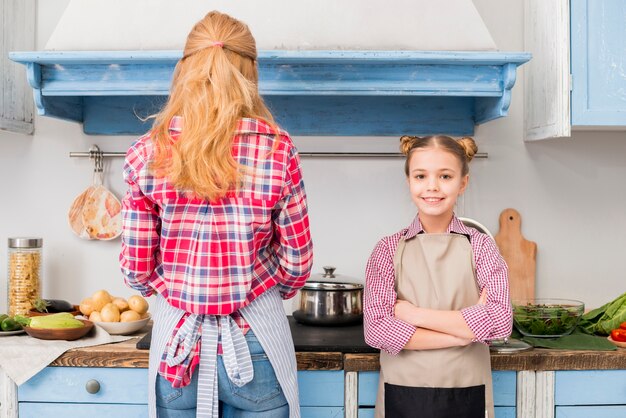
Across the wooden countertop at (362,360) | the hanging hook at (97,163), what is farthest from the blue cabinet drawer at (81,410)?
the hanging hook at (97,163)

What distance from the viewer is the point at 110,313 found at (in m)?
2.23

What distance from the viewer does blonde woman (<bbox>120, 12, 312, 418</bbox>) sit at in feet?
4.76

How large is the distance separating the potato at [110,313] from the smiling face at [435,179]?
1033mm

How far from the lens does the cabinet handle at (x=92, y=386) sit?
2.01m

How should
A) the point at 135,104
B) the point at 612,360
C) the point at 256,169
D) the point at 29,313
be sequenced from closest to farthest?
the point at 256,169 < the point at 612,360 < the point at 29,313 < the point at 135,104

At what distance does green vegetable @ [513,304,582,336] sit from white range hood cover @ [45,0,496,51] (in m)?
0.81

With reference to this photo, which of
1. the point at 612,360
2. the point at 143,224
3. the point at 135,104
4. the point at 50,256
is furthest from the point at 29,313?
the point at 612,360

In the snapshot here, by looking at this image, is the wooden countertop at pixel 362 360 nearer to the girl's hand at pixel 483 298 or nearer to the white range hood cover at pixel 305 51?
the girl's hand at pixel 483 298

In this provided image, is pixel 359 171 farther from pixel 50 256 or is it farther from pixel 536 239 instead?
pixel 50 256

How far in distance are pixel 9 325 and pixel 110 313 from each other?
293mm

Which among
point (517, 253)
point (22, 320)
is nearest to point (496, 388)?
point (517, 253)

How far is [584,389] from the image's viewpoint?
2.02 meters

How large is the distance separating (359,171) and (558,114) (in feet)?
2.31

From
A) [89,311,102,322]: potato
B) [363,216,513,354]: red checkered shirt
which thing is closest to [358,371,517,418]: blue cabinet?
[363,216,513,354]: red checkered shirt
